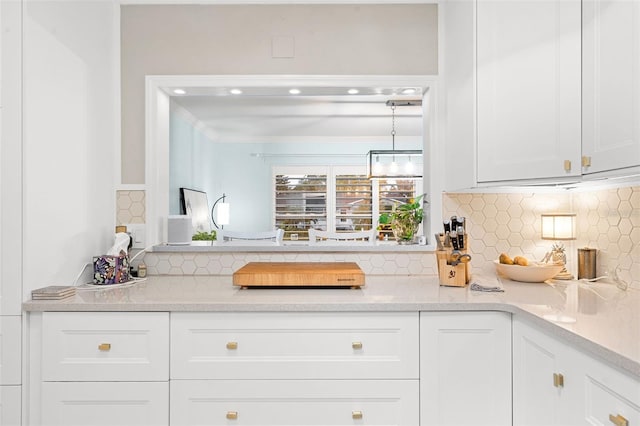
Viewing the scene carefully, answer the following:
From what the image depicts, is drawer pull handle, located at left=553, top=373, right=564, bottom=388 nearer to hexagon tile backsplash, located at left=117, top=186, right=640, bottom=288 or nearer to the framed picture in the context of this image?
hexagon tile backsplash, located at left=117, top=186, right=640, bottom=288

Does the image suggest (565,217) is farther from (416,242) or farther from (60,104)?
(60,104)

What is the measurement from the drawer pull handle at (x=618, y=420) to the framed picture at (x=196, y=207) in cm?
401

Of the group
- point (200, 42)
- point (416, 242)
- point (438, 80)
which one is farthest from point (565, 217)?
point (200, 42)

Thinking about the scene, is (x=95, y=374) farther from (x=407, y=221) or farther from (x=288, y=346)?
(x=407, y=221)


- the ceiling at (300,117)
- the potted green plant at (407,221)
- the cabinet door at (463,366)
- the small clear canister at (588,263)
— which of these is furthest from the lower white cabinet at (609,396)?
the ceiling at (300,117)

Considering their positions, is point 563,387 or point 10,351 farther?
point 10,351

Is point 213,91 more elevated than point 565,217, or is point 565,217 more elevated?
point 213,91

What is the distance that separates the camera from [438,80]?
7.32ft

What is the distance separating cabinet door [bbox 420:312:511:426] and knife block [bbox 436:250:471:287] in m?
0.30

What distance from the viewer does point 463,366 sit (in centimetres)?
160

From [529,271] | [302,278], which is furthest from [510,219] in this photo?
[302,278]

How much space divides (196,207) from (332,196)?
2551 millimetres

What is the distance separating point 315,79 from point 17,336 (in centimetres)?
171

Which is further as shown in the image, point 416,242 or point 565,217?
point 416,242
